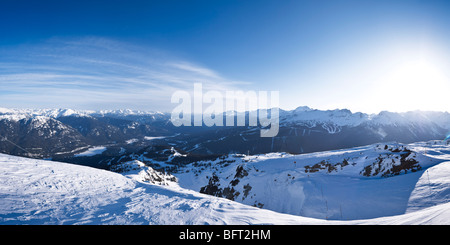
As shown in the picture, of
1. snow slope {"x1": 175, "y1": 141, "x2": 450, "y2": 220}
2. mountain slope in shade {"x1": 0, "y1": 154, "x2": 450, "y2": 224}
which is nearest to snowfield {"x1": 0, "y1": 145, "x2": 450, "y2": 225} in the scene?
mountain slope in shade {"x1": 0, "y1": 154, "x2": 450, "y2": 224}

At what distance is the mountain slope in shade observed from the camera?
6715mm

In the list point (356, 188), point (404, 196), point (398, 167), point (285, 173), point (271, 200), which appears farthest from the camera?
point (285, 173)

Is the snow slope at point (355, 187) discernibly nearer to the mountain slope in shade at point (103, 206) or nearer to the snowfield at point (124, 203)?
the snowfield at point (124, 203)

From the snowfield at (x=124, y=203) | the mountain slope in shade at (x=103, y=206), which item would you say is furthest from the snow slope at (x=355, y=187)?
the mountain slope in shade at (x=103, y=206)

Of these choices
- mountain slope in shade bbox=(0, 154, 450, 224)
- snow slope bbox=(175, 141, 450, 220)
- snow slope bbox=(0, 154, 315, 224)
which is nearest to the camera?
mountain slope in shade bbox=(0, 154, 450, 224)

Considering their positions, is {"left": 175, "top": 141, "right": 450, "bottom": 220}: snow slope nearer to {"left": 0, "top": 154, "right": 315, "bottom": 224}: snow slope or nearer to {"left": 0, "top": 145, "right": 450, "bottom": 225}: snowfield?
{"left": 0, "top": 145, "right": 450, "bottom": 225}: snowfield

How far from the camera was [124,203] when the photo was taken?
348 inches

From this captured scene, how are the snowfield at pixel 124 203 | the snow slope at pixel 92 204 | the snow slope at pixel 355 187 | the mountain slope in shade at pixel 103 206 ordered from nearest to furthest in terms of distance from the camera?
the mountain slope in shade at pixel 103 206, the snowfield at pixel 124 203, the snow slope at pixel 92 204, the snow slope at pixel 355 187

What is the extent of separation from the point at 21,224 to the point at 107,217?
2.53 meters

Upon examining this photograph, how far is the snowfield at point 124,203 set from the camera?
6828mm

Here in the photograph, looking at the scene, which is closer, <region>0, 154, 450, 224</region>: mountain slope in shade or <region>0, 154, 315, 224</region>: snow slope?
<region>0, 154, 450, 224</region>: mountain slope in shade
